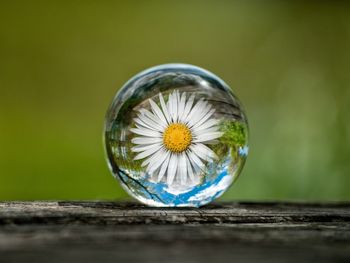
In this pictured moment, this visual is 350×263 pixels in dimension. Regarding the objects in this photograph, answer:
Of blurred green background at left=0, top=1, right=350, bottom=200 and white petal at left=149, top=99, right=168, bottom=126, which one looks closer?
white petal at left=149, top=99, right=168, bottom=126

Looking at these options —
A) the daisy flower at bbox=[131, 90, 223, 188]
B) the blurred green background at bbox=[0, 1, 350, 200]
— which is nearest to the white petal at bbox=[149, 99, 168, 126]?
the daisy flower at bbox=[131, 90, 223, 188]

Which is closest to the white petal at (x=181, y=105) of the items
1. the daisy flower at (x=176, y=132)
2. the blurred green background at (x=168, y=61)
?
the daisy flower at (x=176, y=132)

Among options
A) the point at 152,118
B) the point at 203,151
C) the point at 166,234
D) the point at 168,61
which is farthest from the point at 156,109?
the point at 168,61

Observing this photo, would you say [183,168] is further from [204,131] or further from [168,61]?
[168,61]

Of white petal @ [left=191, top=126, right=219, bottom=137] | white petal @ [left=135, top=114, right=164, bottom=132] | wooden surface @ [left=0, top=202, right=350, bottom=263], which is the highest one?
white petal @ [left=135, top=114, right=164, bottom=132]

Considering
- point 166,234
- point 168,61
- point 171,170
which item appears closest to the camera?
point 166,234

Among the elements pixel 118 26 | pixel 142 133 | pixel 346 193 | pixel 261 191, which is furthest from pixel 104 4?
pixel 142 133

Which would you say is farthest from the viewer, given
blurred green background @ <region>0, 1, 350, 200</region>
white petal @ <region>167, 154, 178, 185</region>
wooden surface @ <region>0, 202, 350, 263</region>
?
blurred green background @ <region>0, 1, 350, 200</region>

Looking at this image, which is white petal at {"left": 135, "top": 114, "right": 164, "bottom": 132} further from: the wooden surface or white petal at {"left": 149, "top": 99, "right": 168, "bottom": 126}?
the wooden surface
